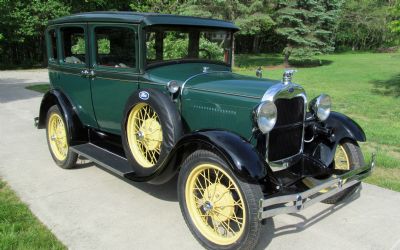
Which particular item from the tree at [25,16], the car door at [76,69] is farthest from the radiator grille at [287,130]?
the tree at [25,16]

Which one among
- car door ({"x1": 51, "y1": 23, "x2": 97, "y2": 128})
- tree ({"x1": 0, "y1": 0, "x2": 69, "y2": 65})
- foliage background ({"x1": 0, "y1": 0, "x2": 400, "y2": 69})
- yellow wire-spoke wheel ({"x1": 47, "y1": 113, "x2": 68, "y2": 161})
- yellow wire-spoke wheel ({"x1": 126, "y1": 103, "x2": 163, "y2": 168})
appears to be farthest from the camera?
tree ({"x1": 0, "y1": 0, "x2": 69, "y2": 65})

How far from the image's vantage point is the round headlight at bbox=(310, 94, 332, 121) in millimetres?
3803

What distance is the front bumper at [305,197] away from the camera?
2.65 m

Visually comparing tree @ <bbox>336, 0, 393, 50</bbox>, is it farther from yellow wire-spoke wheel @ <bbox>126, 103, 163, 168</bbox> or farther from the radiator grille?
yellow wire-spoke wheel @ <bbox>126, 103, 163, 168</bbox>

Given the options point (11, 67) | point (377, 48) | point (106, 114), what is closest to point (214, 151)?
point (106, 114)

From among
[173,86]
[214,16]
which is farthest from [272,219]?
[214,16]

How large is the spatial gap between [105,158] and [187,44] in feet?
5.17

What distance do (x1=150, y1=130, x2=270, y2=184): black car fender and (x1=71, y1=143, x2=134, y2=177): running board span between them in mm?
740

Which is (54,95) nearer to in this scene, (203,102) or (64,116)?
(64,116)

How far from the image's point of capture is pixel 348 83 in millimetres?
14336

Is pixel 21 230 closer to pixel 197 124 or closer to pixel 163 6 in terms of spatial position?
pixel 197 124

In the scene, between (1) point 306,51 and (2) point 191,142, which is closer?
(2) point 191,142

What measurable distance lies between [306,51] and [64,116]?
58.0 feet

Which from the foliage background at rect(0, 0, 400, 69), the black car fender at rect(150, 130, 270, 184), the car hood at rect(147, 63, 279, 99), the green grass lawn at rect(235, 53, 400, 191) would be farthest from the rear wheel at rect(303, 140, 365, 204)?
the foliage background at rect(0, 0, 400, 69)
